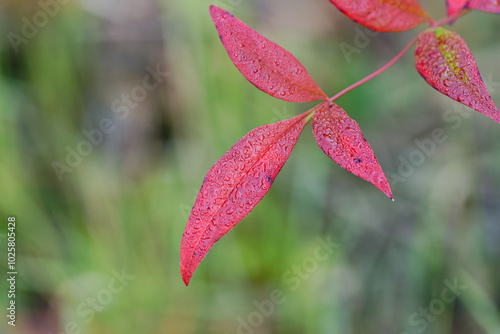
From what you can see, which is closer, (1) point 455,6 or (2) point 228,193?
(2) point 228,193

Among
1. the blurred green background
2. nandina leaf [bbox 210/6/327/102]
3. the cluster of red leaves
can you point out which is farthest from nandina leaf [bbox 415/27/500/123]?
the blurred green background

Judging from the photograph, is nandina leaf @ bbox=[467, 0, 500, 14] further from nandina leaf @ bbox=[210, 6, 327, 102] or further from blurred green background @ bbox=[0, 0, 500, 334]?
blurred green background @ bbox=[0, 0, 500, 334]

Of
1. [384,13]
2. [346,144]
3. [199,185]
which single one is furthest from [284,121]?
[199,185]

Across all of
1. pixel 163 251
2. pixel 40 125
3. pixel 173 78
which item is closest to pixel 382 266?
pixel 163 251

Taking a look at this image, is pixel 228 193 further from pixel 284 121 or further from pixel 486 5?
pixel 486 5

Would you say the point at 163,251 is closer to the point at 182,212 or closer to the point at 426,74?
the point at 182,212
